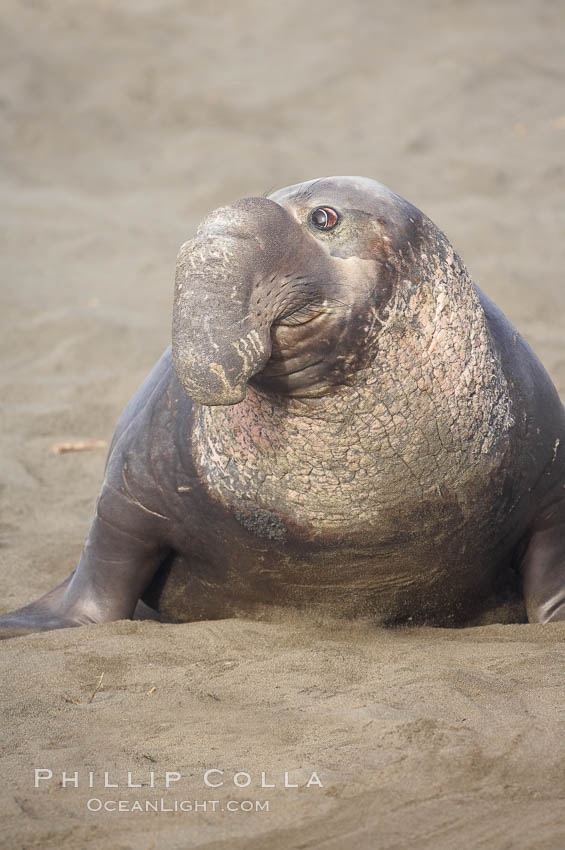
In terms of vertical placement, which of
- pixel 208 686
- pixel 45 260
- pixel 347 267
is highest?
pixel 347 267

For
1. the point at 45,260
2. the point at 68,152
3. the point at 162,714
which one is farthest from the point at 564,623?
the point at 68,152

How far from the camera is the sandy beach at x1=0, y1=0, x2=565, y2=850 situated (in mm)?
2266

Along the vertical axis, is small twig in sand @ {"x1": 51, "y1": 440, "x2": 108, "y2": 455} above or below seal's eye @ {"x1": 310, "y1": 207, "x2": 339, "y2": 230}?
below

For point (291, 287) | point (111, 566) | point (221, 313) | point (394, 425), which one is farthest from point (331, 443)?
point (111, 566)

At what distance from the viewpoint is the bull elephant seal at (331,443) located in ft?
8.73

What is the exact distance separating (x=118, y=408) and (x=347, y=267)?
3.55m

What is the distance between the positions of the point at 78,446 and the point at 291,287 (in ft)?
10.6

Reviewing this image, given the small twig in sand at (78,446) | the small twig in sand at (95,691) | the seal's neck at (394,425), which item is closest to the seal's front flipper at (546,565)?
the seal's neck at (394,425)

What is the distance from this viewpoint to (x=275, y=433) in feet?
9.95

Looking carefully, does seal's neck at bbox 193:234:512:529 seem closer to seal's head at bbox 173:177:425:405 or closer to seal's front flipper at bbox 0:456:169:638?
seal's head at bbox 173:177:425:405

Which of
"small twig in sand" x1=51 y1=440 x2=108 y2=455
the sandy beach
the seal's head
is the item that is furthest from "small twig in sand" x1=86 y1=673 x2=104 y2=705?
"small twig in sand" x1=51 y1=440 x2=108 y2=455

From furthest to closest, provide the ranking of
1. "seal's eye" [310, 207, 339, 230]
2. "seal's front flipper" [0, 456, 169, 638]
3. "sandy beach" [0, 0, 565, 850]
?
"seal's front flipper" [0, 456, 169, 638]
"seal's eye" [310, 207, 339, 230]
"sandy beach" [0, 0, 565, 850]

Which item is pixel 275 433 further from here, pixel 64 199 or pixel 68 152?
pixel 68 152

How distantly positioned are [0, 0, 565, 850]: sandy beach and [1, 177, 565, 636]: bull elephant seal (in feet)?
0.66
